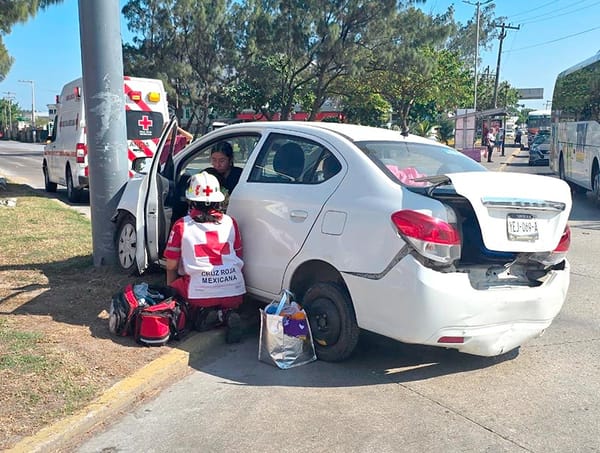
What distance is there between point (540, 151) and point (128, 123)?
24.3 meters

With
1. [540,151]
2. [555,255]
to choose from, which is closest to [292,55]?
[540,151]

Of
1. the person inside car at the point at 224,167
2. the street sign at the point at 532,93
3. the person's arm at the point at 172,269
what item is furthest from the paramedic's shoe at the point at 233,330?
the street sign at the point at 532,93

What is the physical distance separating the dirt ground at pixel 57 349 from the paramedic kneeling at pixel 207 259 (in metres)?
0.48

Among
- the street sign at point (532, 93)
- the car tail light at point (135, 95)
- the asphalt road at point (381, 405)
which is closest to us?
the asphalt road at point (381, 405)

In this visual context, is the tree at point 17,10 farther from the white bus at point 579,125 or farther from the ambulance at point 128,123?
the white bus at point 579,125

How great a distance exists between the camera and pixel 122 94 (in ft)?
22.3

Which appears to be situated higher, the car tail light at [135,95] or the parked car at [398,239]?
the car tail light at [135,95]

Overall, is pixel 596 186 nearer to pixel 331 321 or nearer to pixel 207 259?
pixel 331 321

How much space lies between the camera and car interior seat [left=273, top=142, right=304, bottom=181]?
5066 millimetres

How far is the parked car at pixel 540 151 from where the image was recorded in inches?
1240

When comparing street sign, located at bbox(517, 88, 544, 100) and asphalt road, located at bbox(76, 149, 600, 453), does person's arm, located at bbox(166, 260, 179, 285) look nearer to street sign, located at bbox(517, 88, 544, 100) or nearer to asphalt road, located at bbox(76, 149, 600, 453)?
asphalt road, located at bbox(76, 149, 600, 453)

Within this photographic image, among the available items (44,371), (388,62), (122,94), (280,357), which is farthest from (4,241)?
(388,62)

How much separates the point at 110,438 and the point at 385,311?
1.88m

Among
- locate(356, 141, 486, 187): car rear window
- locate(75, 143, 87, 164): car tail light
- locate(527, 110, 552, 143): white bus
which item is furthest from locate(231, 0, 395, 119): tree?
locate(356, 141, 486, 187): car rear window
